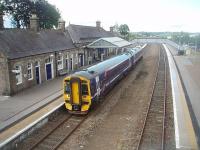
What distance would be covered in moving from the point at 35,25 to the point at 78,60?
858cm

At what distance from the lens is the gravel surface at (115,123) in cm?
1202

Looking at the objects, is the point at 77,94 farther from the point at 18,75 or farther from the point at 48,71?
the point at 48,71

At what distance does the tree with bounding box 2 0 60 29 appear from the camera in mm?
49219

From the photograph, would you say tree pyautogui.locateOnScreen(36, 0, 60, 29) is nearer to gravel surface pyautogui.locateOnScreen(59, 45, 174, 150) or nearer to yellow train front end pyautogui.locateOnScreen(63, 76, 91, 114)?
gravel surface pyautogui.locateOnScreen(59, 45, 174, 150)

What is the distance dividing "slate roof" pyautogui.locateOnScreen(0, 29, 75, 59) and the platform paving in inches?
121

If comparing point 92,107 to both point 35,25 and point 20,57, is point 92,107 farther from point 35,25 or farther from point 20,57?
point 35,25

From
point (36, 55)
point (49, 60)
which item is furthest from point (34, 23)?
point (36, 55)

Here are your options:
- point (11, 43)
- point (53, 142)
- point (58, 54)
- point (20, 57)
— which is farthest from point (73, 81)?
point (58, 54)

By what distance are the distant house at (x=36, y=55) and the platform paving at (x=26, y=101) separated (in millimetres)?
895

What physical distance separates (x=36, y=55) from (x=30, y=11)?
29.6 meters

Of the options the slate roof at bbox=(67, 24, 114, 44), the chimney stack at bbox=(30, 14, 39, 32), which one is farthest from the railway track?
the slate roof at bbox=(67, 24, 114, 44)

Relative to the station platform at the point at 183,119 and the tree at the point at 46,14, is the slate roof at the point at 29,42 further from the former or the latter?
the tree at the point at 46,14

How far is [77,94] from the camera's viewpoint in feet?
50.6

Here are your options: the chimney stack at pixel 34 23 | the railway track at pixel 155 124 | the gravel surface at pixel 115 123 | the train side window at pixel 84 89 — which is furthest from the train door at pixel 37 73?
the railway track at pixel 155 124
